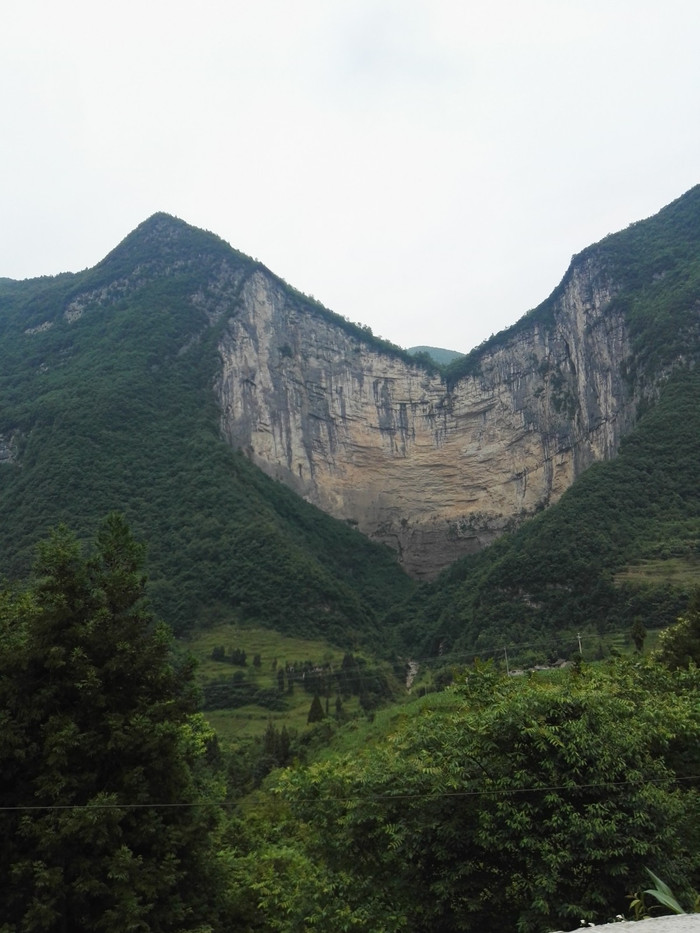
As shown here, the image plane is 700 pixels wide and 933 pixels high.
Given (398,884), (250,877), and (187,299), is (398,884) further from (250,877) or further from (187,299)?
(187,299)

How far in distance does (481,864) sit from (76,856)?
7081 mm

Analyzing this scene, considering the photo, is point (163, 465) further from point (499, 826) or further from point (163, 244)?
point (499, 826)

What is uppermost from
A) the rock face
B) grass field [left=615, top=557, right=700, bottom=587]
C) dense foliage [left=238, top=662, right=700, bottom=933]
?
the rock face

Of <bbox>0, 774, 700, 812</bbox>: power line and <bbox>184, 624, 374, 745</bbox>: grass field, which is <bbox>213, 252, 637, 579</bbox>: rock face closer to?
<bbox>184, 624, 374, 745</bbox>: grass field

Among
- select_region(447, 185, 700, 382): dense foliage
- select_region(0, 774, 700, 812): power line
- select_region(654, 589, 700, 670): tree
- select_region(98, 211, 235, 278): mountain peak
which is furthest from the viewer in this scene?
select_region(98, 211, 235, 278): mountain peak

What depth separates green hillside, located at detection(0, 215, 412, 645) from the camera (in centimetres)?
9469

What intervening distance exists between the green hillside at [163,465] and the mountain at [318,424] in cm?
39

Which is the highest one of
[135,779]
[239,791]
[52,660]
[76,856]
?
[52,660]

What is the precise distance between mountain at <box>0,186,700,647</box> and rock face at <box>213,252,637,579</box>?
36 cm

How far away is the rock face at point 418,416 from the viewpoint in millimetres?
132862

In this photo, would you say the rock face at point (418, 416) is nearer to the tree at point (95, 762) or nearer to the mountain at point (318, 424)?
the mountain at point (318, 424)

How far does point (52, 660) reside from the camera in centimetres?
1450

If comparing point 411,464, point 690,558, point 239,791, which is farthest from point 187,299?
point 239,791

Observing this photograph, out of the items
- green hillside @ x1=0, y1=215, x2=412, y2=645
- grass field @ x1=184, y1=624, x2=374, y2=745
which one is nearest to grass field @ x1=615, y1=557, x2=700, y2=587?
grass field @ x1=184, y1=624, x2=374, y2=745
